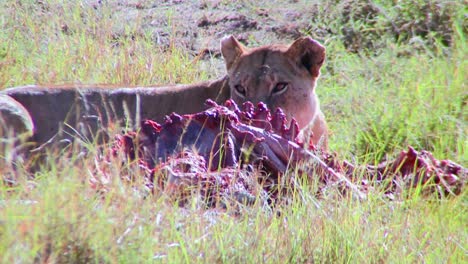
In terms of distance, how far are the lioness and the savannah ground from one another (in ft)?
1.44

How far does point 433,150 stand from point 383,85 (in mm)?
1058

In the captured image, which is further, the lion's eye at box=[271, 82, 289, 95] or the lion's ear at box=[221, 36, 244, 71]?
the lion's ear at box=[221, 36, 244, 71]

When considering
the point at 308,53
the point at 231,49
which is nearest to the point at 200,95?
the point at 231,49

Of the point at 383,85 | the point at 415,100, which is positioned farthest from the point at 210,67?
the point at 415,100

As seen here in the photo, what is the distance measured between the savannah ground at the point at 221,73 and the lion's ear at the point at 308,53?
0.45 metres

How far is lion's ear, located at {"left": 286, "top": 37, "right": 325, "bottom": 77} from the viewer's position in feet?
19.3

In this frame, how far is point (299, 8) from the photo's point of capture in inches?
348

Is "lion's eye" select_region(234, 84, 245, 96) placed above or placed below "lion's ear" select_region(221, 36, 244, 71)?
below

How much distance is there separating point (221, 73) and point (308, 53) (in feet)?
5.98

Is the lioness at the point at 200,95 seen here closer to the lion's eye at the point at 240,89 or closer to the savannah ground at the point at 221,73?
the lion's eye at the point at 240,89

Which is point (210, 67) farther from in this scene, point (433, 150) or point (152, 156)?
point (152, 156)

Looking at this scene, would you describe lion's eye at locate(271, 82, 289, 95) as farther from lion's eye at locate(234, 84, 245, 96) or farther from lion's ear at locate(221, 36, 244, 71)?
lion's ear at locate(221, 36, 244, 71)

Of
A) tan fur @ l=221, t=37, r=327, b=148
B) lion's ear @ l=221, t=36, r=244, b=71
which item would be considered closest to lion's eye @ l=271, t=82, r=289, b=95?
tan fur @ l=221, t=37, r=327, b=148

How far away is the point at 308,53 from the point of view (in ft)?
19.4
